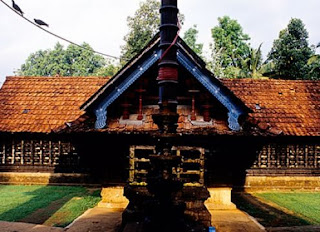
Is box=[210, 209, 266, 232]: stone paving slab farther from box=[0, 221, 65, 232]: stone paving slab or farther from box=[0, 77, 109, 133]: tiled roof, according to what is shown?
box=[0, 77, 109, 133]: tiled roof

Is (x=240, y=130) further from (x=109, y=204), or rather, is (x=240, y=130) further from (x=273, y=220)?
(x=109, y=204)

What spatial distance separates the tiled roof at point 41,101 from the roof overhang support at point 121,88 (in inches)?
211

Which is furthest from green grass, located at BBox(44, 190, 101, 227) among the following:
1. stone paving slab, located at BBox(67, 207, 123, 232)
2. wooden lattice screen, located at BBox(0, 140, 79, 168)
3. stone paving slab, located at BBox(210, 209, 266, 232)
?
stone paving slab, located at BBox(210, 209, 266, 232)

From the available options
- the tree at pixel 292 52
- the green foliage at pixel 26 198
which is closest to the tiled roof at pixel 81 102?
the green foliage at pixel 26 198

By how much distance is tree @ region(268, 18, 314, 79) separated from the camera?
67.4ft

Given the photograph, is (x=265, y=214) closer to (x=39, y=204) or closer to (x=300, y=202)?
(x=300, y=202)

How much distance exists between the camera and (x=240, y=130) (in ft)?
25.8

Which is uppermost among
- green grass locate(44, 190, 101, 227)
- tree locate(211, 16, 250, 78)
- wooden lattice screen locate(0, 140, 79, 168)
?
tree locate(211, 16, 250, 78)

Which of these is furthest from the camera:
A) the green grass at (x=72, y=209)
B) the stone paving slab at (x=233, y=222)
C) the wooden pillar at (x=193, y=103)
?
the wooden pillar at (x=193, y=103)

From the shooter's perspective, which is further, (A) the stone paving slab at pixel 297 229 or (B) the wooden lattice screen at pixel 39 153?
(B) the wooden lattice screen at pixel 39 153

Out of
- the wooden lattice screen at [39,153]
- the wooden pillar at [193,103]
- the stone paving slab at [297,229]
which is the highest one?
the wooden pillar at [193,103]

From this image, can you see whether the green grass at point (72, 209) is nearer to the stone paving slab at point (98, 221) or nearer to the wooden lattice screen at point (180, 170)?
the stone paving slab at point (98, 221)

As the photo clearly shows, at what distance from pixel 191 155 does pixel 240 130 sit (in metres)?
1.50

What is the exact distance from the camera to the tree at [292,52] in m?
20.5
